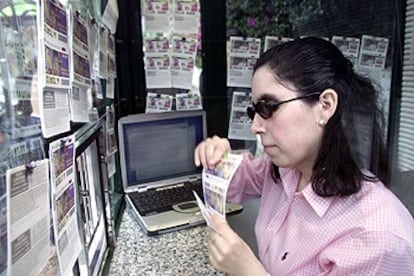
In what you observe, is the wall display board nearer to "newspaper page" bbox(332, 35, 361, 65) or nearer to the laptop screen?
the laptop screen

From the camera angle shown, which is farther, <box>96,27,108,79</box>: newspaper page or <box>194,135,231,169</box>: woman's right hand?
<box>96,27,108,79</box>: newspaper page

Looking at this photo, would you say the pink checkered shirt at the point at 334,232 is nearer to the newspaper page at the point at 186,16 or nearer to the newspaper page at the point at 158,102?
the newspaper page at the point at 158,102

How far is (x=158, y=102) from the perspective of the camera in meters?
1.58

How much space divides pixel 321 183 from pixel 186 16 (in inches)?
41.2

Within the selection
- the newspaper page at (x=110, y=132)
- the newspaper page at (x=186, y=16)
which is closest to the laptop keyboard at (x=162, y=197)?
the newspaper page at (x=110, y=132)

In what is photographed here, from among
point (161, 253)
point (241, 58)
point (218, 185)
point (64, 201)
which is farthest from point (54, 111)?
point (241, 58)

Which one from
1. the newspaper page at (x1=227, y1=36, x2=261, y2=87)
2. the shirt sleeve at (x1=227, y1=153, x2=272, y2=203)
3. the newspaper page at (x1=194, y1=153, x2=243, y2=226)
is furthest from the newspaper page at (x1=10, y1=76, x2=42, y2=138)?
the newspaper page at (x1=227, y1=36, x2=261, y2=87)

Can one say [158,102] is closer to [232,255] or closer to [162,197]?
[162,197]

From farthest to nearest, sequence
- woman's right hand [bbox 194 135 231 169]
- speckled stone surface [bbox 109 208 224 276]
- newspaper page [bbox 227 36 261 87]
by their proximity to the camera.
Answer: newspaper page [bbox 227 36 261 87]
speckled stone surface [bbox 109 208 224 276]
woman's right hand [bbox 194 135 231 169]

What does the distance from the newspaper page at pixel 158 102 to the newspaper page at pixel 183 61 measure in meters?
0.07

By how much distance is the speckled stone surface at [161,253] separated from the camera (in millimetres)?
986

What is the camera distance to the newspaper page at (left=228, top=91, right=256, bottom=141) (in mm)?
1644

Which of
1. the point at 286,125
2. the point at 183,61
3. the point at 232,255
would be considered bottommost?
the point at 232,255

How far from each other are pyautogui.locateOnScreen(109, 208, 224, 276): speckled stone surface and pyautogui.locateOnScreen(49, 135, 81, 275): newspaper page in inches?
16.5
